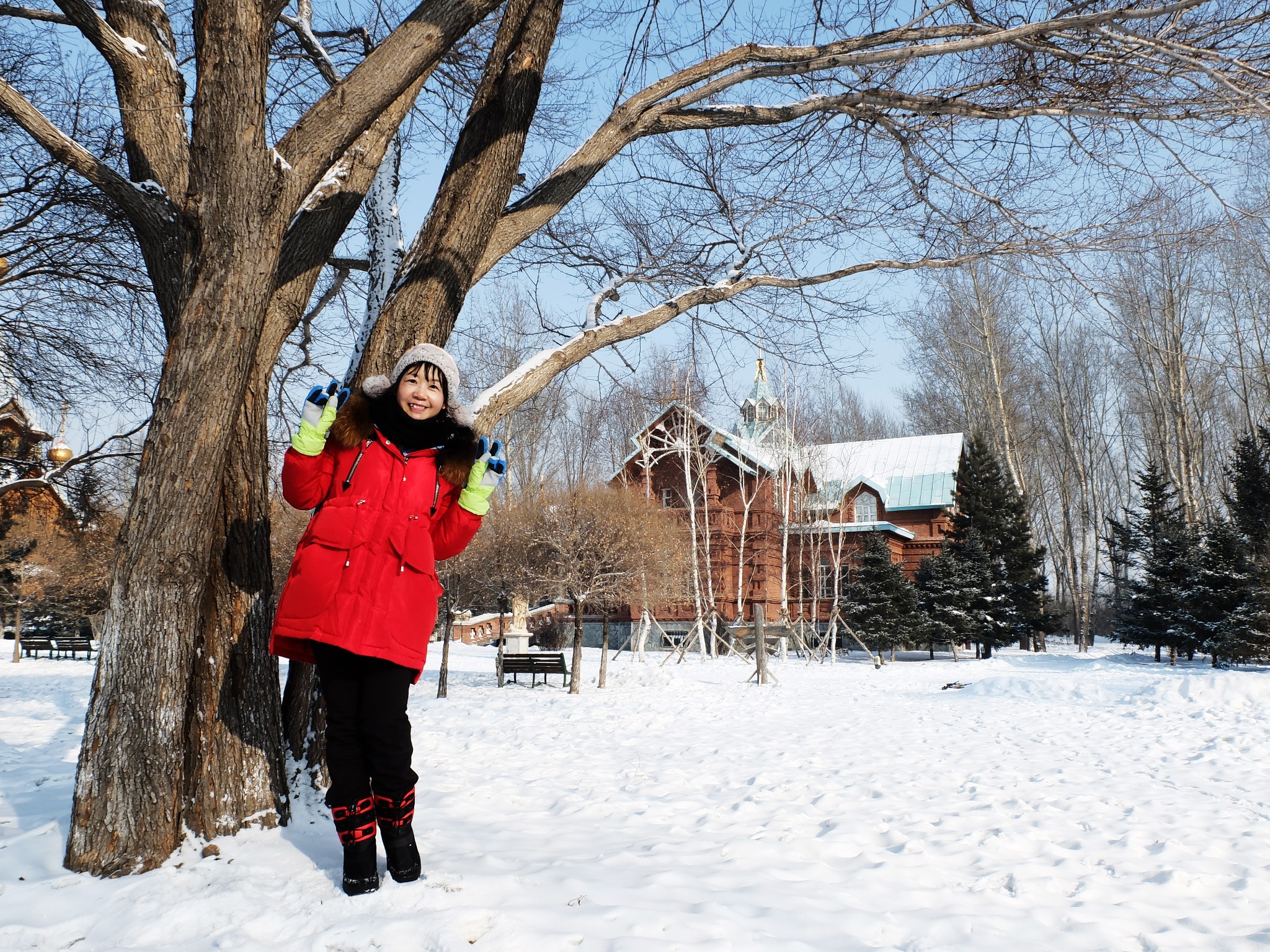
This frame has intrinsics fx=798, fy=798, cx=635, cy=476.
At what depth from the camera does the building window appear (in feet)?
106

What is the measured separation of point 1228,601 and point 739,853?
2050 centimetres

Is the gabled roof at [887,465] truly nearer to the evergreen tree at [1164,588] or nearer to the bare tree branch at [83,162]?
the evergreen tree at [1164,588]

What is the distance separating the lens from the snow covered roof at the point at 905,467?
32.3 m

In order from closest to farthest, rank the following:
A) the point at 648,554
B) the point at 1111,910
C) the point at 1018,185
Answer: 1. the point at 1111,910
2. the point at 1018,185
3. the point at 648,554

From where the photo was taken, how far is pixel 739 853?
347cm

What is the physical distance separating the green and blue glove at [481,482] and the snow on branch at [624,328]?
0.72 metres

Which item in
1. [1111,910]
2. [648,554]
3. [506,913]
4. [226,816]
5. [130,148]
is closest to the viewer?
[506,913]

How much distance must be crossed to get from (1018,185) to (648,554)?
38.1ft

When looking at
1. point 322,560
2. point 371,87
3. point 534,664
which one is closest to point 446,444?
point 322,560

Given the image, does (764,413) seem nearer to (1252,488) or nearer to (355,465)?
(1252,488)

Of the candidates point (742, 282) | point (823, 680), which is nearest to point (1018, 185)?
point (742, 282)

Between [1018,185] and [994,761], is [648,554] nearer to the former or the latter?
[994,761]

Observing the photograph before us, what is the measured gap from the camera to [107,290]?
730 cm

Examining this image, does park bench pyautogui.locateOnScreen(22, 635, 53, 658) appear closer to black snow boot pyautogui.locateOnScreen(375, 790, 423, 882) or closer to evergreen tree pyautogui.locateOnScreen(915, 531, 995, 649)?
black snow boot pyautogui.locateOnScreen(375, 790, 423, 882)
